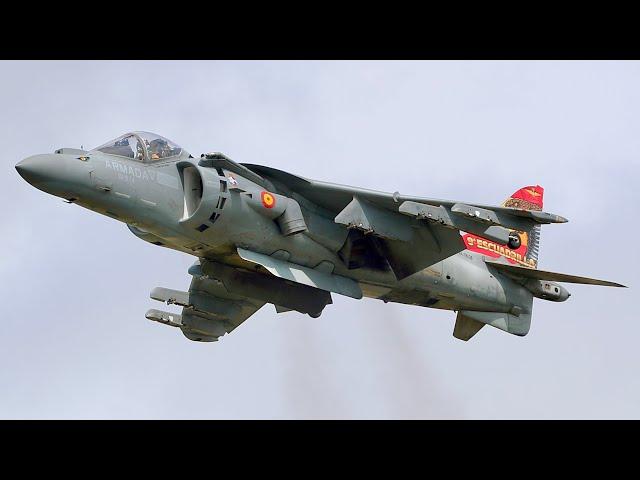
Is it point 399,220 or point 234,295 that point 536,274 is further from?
point 234,295

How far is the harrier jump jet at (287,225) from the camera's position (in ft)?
73.3

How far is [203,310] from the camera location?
2797 centimetres

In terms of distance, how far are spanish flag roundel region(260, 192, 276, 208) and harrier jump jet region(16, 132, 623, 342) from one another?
0.02 metres

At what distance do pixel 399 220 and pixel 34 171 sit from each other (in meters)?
7.23

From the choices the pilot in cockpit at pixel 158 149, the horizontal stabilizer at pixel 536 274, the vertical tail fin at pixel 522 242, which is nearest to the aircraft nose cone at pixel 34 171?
the pilot in cockpit at pixel 158 149

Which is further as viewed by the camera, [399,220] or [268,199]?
[399,220]

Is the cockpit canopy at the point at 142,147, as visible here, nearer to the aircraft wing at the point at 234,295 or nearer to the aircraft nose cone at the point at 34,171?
the aircraft nose cone at the point at 34,171

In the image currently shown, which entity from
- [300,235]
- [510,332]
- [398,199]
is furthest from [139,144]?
[510,332]

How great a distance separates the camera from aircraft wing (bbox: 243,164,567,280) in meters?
23.6

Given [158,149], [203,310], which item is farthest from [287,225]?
[203,310]

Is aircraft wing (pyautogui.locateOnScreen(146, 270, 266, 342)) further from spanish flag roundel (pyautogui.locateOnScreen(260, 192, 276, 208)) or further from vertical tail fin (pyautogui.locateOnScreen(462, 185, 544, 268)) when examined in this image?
vertical tail fin (pyautogui.locateOnScreen(462, 185, 544, 268))

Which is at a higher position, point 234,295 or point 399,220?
point 399,220

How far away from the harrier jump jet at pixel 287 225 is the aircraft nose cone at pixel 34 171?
0.02 metres

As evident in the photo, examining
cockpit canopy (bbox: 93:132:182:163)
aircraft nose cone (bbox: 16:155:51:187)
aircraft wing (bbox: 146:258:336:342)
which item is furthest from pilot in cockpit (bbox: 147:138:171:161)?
aircraft wing (bbox: 146:258:336:342)
